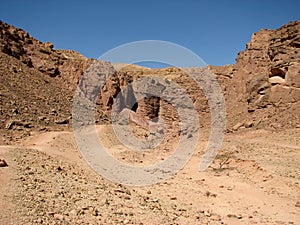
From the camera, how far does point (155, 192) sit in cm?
900

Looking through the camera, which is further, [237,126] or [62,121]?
[237,126]

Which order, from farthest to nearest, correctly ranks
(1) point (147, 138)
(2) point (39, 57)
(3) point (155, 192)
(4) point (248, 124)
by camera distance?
(2) point (39, 57), (4) point (248, 124), (1) point (147, 138), (3) point (155, 192)

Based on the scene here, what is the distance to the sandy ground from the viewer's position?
5676mm

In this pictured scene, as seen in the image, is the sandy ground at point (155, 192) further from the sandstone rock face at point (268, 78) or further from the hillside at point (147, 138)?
the sandstone rock face at point (268, 78)

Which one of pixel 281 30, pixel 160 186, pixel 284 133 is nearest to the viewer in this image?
pixel 160 186

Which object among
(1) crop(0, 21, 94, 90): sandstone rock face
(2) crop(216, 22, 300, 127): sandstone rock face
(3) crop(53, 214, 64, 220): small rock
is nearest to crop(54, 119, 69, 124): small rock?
(1) crop(0, 21, 94, 90): sandstone rock face

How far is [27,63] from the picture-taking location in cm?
2558

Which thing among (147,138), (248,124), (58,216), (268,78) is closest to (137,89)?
(147,138)

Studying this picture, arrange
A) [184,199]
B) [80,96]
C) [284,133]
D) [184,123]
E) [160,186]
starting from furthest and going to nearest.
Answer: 1. [80,96]
2. [184,123]
3. [284,133]
4. [160,186]
5. [184,199]

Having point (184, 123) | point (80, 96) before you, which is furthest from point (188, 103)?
point (80, 96)

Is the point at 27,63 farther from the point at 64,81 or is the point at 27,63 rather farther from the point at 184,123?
the point at 184,123

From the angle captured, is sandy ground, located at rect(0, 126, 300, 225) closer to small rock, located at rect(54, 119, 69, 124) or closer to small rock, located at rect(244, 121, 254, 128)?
small rock, located at rect(54, 119, 69, 124)

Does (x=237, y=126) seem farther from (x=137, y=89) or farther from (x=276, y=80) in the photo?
(x=137, y=89)

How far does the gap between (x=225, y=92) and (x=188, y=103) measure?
19.4 ft
